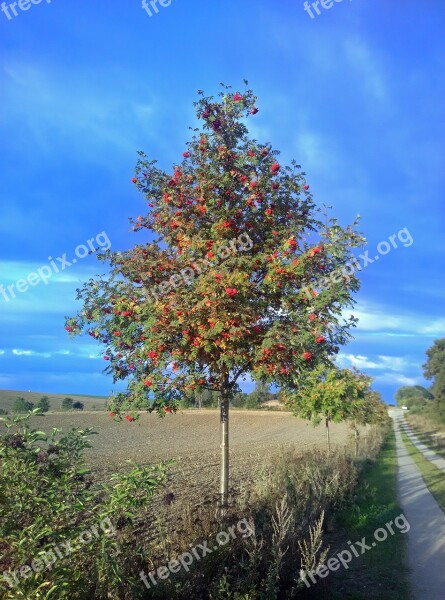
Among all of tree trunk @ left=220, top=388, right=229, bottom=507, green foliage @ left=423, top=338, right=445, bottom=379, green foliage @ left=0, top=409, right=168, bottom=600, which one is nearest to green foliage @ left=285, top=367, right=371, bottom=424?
tree trunk @ left=220, top=388, right=229, bottom=507

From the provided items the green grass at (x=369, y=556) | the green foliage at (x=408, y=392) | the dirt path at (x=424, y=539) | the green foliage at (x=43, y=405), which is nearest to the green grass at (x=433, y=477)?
the dirt path at (x=424, y=539)

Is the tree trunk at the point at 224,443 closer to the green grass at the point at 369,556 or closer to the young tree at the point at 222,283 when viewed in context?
the young tree at the point at 222,283

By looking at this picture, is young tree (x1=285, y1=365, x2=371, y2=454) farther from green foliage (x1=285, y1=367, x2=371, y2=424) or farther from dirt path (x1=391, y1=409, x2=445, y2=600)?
dirt path (x1=391, y1=409, x2=445, y2=600)

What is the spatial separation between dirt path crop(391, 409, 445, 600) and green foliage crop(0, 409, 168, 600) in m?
3.98

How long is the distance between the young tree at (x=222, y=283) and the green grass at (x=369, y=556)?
1821 millimetres

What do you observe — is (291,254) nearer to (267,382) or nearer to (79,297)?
(267,382)

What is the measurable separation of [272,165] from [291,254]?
125 centimetres

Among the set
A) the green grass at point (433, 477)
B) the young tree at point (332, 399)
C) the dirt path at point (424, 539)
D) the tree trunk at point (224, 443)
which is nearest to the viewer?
the dirt path at point (424, 539)

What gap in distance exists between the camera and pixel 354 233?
5.95 meters

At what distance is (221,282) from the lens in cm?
510

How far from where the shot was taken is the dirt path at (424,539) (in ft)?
20.4

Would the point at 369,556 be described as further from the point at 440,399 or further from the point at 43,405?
the point at 440,399

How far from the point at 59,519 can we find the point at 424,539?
7.06 meters

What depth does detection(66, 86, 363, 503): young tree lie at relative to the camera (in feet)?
17.4
